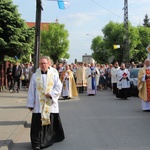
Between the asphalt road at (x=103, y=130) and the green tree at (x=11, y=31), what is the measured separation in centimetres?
864

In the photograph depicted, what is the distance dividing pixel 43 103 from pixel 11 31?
14854 mm

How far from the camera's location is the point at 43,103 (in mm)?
7988

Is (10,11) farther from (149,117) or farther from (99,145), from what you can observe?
(99,145)

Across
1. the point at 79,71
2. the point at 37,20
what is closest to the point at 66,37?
the point at 79,71

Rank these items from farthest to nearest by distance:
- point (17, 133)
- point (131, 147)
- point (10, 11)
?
point (10, 11) < point (17, 133) < point (131, 147)

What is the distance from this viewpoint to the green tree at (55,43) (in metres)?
92.8

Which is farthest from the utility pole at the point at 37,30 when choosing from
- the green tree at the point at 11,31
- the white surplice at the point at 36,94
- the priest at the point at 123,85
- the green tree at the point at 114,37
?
the green tree at the point at 114,37

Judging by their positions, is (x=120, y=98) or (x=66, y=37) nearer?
(x=120, y=98)

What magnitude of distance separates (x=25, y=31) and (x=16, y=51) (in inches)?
57.8

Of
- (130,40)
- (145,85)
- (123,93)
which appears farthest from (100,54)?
(145,85)

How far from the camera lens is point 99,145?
8211mm

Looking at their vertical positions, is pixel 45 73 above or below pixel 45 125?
above

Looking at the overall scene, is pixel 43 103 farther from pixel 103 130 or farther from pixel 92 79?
pixel 92 79

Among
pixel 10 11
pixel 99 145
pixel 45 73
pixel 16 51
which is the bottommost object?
pixel 99 145
